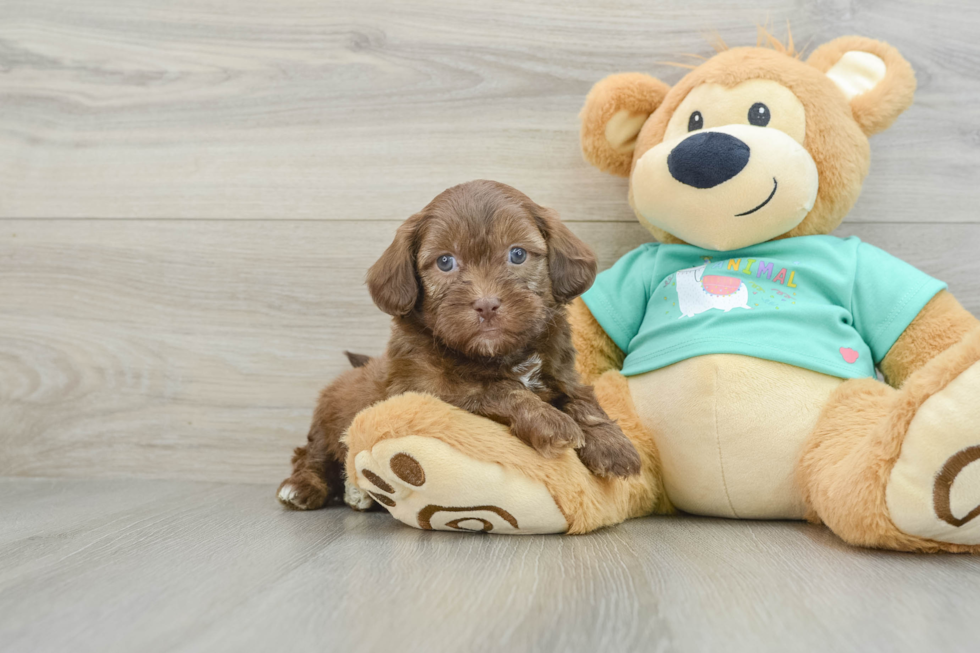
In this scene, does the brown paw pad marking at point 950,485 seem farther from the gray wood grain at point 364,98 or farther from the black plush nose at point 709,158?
the gray wood grain at point 364,98

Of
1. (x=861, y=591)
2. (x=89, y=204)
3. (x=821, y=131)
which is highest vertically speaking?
(x=821, y=131)

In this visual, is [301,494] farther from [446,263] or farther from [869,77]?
[869,77]

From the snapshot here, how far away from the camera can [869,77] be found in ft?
5.66

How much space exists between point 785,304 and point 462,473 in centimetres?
79

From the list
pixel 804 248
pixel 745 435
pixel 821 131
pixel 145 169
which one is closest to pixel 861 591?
pixel 745 435

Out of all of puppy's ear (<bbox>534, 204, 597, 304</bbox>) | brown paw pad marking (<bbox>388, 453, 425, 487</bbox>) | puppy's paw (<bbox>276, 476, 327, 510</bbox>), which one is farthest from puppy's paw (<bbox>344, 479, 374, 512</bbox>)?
puppy's ear (<bbox>534, 204, 597, 304</bbox>)

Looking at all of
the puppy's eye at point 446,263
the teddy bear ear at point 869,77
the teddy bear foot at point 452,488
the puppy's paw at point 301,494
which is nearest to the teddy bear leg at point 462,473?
the teddy bear foot at point 452,488

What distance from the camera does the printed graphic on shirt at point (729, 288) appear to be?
62.4 inches

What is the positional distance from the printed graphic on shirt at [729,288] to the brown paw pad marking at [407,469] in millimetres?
690

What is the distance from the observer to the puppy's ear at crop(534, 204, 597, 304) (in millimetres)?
1413

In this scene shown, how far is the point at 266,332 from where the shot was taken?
6.93 ft

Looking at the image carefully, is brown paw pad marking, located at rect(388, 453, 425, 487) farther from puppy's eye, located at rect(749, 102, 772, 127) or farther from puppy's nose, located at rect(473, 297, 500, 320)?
puppy's eye, located at rect(749, 102, 772, 127)

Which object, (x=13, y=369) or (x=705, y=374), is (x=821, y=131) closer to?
(x=705, y=374)

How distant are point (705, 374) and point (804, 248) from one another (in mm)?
398
